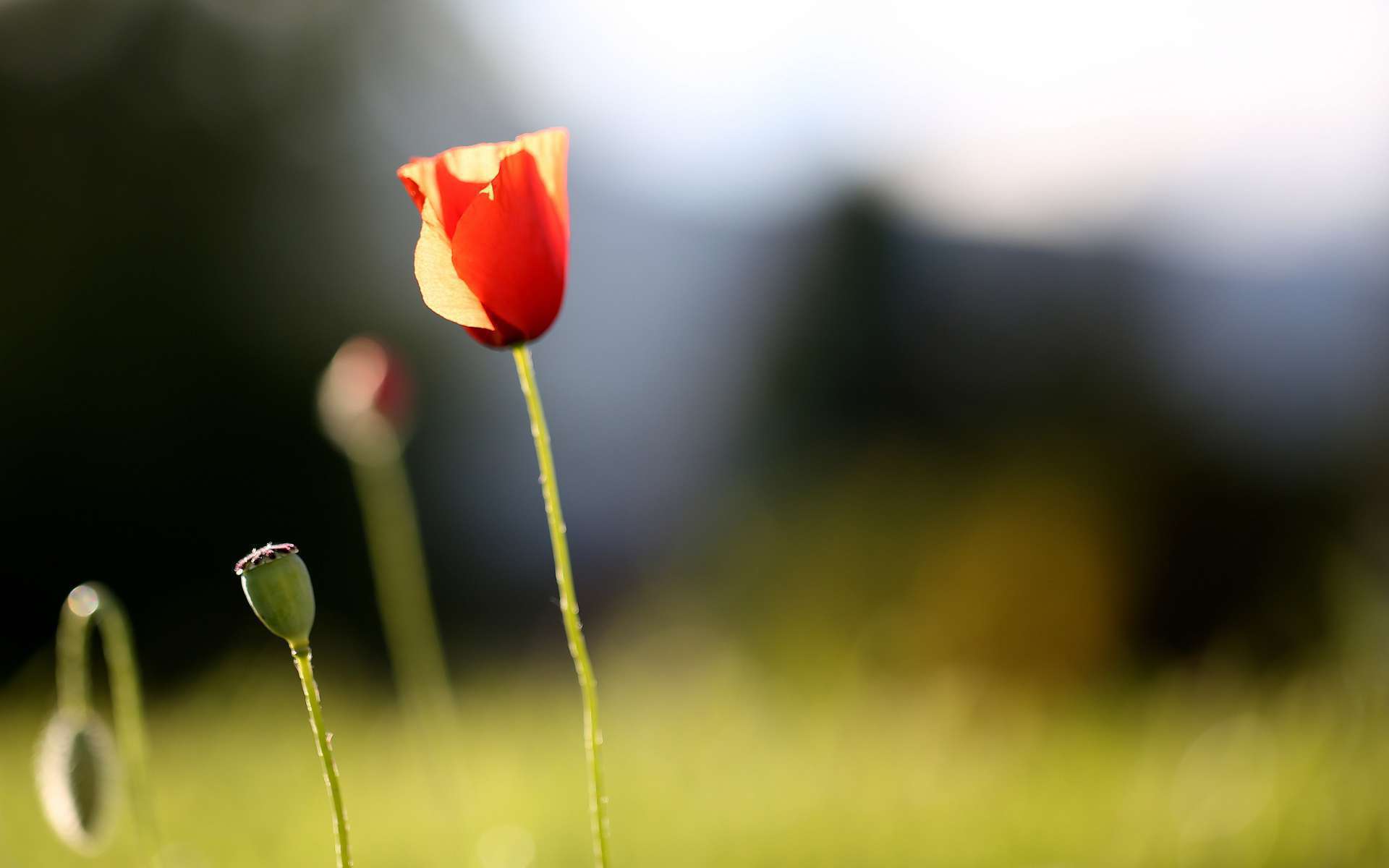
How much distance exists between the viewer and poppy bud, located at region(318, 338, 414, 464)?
186 cm

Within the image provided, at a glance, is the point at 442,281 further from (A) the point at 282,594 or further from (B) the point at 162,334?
(B) the point at 162,334

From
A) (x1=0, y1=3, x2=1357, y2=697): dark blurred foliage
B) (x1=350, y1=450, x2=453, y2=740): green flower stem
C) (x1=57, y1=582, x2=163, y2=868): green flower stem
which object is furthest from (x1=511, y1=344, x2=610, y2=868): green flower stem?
(x1=0, y1=3, x2=1357, y2=697): dark blurred foliage

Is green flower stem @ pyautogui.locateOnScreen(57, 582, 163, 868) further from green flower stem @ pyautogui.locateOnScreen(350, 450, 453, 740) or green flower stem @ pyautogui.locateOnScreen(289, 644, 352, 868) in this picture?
green flower stem @ pyautogui.locateOnScreen(350, 450, 453, 740)

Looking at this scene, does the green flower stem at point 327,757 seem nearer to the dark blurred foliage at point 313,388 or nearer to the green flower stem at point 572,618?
the green flower stem at point 572,618

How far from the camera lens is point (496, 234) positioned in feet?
2.59

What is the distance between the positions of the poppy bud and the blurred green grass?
60 cm

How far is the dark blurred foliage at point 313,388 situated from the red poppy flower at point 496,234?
2.94 meters

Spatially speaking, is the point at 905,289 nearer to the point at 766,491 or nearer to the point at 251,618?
the point at 766,491

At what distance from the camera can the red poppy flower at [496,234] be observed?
0.79m

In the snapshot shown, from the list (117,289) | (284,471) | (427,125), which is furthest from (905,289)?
(117,289)

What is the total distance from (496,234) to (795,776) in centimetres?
141

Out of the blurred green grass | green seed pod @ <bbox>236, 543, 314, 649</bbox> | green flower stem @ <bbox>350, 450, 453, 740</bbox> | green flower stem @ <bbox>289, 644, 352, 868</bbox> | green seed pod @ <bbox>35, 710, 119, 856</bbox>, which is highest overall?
green seed pod @ <bbox>236, 543, 314, 649</bbox>

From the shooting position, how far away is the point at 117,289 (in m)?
5.14

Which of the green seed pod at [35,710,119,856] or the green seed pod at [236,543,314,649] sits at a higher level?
the green seed pod at [236,543,314,649]
